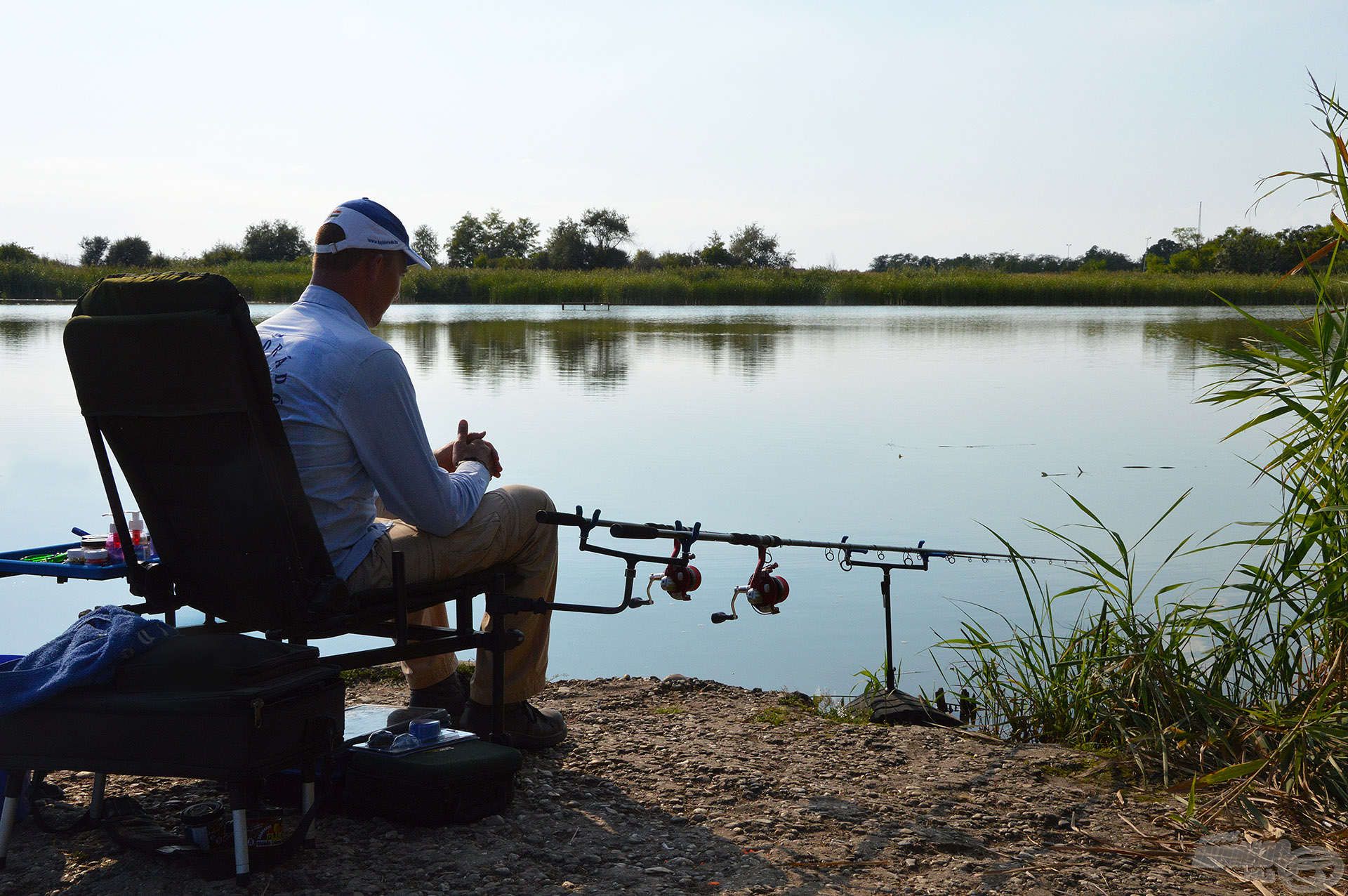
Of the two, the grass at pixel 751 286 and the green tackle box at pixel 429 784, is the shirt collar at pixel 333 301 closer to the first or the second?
the green tackle box at pixel 429 784

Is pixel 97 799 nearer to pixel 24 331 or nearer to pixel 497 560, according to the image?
pixel 497 560

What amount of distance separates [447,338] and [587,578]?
53.1 feet

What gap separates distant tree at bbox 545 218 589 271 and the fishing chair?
51.6m

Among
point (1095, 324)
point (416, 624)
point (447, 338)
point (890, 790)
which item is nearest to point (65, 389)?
point (447, 338)

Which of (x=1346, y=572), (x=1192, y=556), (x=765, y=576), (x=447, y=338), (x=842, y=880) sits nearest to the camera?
(x=842, y=880)

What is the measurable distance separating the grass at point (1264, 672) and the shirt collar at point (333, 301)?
196cm

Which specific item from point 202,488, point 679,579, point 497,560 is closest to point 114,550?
point 202,488

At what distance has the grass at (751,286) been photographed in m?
35.5

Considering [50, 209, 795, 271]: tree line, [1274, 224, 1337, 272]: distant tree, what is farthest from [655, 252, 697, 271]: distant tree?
[1274, 224, 1337, 272]: distant tree

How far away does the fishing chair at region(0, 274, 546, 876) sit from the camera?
230 cm

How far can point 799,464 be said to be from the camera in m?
8.00

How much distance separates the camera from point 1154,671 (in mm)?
3262

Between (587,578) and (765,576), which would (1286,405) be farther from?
(587,578)

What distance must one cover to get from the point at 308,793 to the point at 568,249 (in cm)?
5340
